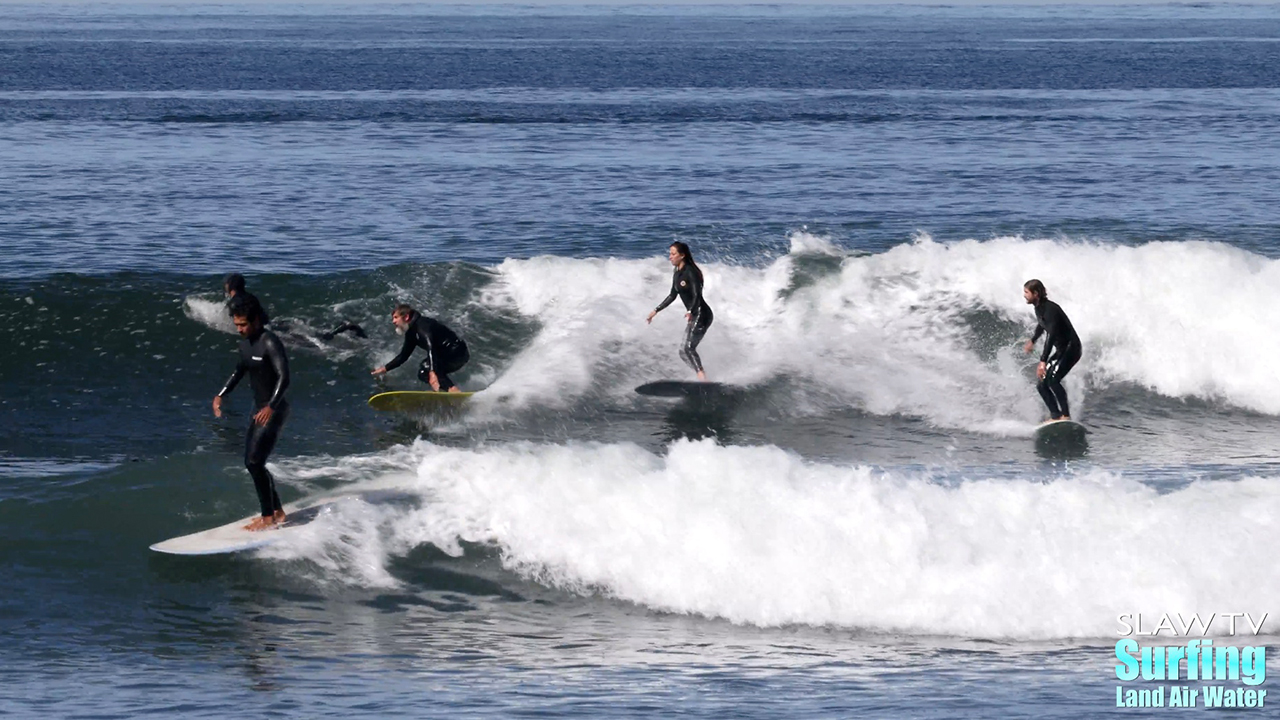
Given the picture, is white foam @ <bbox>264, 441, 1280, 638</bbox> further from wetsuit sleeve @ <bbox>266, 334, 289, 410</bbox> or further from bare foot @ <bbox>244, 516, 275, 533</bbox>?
wetsuit sleeve @ <bbox>266, 334, 289, 410</bbox>

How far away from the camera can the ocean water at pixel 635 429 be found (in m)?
10.5

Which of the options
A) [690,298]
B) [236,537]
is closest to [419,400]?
[690,298]

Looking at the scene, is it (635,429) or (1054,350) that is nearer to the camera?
(1054,350)

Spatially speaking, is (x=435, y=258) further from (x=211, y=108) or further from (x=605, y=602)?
(x=211, y=108)

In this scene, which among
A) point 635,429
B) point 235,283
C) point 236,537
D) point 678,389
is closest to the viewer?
point 236,537

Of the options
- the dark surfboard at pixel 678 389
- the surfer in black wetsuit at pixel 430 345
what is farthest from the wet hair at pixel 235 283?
the dark surfboard at pixel 678 389

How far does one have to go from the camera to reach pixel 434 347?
57.0 feet

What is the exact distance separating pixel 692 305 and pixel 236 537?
762 cm

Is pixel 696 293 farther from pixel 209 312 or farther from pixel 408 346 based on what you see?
pixel 209 312

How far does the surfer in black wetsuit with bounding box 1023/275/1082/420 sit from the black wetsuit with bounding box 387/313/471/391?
6.76 metres

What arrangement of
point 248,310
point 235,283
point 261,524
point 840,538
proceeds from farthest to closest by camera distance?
point 235,283 < point 261,524 < point 840,538 < point 248,310

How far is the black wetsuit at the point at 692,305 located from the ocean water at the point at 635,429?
0.69 m

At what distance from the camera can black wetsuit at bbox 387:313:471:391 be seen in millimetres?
17328

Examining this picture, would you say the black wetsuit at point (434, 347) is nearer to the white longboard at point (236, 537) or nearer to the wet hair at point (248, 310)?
the white longboard at point (236, 537)
